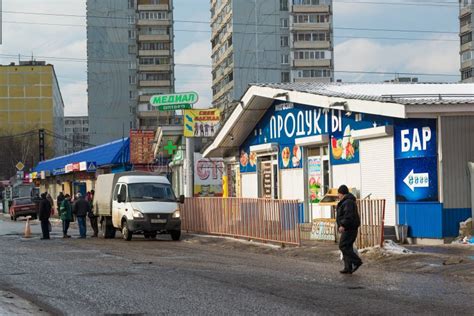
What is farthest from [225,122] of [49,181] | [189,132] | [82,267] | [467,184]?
[49,181]

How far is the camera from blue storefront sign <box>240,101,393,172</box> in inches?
963

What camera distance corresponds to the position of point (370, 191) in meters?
23.2

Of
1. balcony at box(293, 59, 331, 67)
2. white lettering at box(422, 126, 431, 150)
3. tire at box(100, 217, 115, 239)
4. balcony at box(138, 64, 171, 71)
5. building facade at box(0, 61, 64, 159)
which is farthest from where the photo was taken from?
building facade at box(0, 61, 64, 159)

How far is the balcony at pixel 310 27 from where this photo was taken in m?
101

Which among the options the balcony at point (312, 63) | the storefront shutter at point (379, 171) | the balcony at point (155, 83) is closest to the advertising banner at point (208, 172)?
the storefront shutter at point (379, 171)

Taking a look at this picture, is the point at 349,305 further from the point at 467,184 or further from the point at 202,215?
the point at 202,215

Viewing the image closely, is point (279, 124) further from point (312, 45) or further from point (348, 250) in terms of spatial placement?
point (312, 45)

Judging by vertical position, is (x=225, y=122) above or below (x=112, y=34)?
below

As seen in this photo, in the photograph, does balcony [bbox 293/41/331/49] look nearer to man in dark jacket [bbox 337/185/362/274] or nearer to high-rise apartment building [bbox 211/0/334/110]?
high-rise apartment building [bbox 211/0/334/110]

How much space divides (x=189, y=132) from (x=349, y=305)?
2219cm

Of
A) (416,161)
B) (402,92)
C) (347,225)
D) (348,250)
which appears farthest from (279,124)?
(348,250)

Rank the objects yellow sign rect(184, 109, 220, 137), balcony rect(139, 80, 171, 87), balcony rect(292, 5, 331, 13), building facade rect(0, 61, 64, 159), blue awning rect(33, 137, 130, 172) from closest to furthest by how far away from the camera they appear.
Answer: yellow sign rect(184, 109, 220, 137) < blue awning rect(33, 137, 130, 172) < balcony rect(292, 5, 331, 13) < balcony rect(139, 80, 171, 87) < building facade rect(0, 61, 64, 159)

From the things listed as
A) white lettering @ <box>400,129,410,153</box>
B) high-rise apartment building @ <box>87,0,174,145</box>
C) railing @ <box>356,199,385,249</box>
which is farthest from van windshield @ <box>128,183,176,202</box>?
high-rise apartment building @ <box>87,0,174,145</box>

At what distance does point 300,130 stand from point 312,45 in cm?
7566
